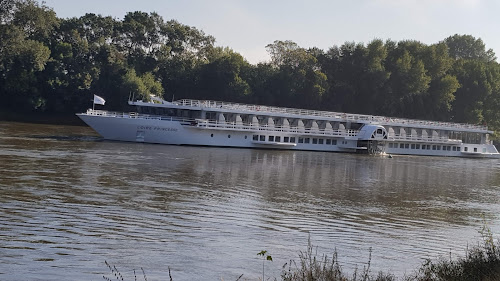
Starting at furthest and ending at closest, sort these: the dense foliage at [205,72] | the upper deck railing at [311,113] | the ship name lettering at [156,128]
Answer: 1. the dense foliage at [205,72]
2. the upper deck railing at [311,113]
3. the ship name lettering at [156,128]

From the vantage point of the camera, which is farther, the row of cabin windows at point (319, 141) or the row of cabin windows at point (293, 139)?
the row of cabin windows at point (319, 141)

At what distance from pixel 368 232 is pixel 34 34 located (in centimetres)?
7600

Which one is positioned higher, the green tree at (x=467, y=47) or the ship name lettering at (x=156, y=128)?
the green tree at (x=467, y=47)

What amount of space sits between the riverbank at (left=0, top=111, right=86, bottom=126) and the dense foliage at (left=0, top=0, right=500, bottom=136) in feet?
2.97

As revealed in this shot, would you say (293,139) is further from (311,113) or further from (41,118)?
(41,118)

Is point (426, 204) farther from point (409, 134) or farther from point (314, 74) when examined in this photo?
point (314, 74)

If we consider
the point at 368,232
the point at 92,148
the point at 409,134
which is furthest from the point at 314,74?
the point at 368,232

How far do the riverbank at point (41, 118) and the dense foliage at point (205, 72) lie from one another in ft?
2.97

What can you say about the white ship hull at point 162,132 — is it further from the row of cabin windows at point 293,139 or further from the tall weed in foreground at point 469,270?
the tall weed in foreground at point 469,270

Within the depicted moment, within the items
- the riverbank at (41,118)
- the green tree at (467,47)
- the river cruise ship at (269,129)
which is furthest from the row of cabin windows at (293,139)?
the green tree at (467,47)

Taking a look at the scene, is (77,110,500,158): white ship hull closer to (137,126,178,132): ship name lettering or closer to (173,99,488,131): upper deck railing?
(137,126,178,132): ship name lettering

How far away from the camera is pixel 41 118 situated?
3238 inches

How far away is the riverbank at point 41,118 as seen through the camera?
79688 millimetres

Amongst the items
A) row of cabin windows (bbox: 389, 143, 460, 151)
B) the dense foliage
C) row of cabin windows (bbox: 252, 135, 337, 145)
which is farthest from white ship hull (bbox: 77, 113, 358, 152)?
the dense foliage
